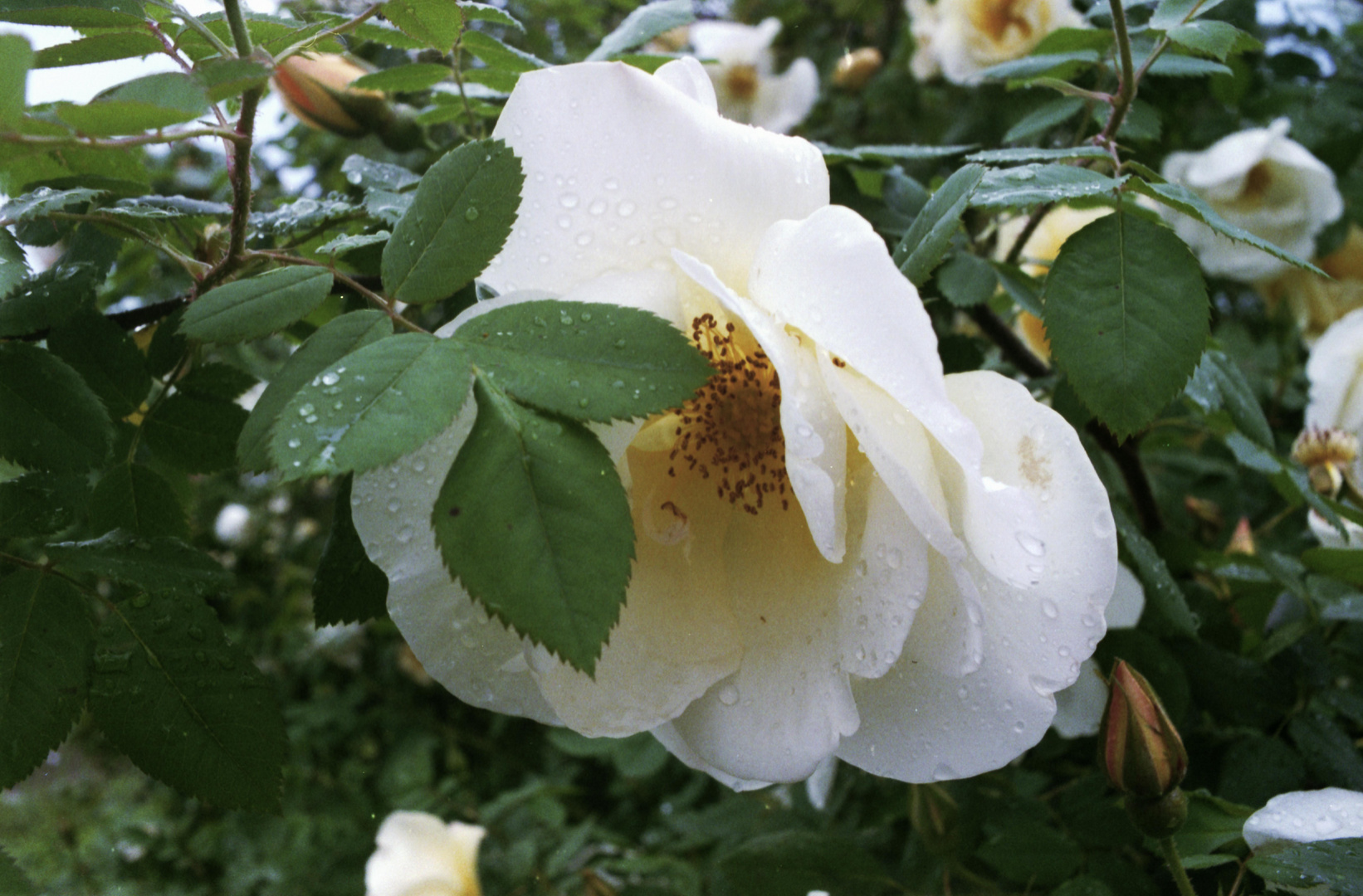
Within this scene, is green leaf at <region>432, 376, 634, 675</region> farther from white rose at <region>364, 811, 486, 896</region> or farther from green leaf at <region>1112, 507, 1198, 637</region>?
white rose at <region>364, 811, 486, 896</region>

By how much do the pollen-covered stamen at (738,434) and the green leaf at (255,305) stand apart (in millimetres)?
232

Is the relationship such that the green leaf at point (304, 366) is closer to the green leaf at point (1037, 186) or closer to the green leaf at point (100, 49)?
the green leaf at point (100, 49)

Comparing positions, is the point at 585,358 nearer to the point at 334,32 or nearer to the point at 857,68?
the point at 334,32

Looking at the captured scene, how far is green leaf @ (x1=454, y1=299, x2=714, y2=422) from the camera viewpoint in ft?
1.42

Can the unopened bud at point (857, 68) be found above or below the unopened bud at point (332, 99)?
below

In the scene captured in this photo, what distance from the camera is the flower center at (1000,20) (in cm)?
151

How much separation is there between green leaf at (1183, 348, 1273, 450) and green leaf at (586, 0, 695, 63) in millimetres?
537

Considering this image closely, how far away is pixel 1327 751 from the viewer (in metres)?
0.82

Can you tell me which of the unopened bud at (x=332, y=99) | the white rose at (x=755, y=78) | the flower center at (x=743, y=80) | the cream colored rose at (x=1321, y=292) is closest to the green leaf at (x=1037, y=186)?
the unopened bud at (x=332, y=99)

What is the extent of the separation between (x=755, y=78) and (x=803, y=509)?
1823 millimetres

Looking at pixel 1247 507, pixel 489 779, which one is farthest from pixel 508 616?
pixel 489 779

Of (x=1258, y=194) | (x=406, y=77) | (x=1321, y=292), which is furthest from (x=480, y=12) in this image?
(x=1321, y=292)

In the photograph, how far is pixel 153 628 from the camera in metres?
0.58

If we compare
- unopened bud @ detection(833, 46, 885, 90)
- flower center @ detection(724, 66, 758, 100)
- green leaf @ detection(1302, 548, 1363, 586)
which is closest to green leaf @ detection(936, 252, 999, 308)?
green leaf @ detection(1302, 548, 1363, 586)
